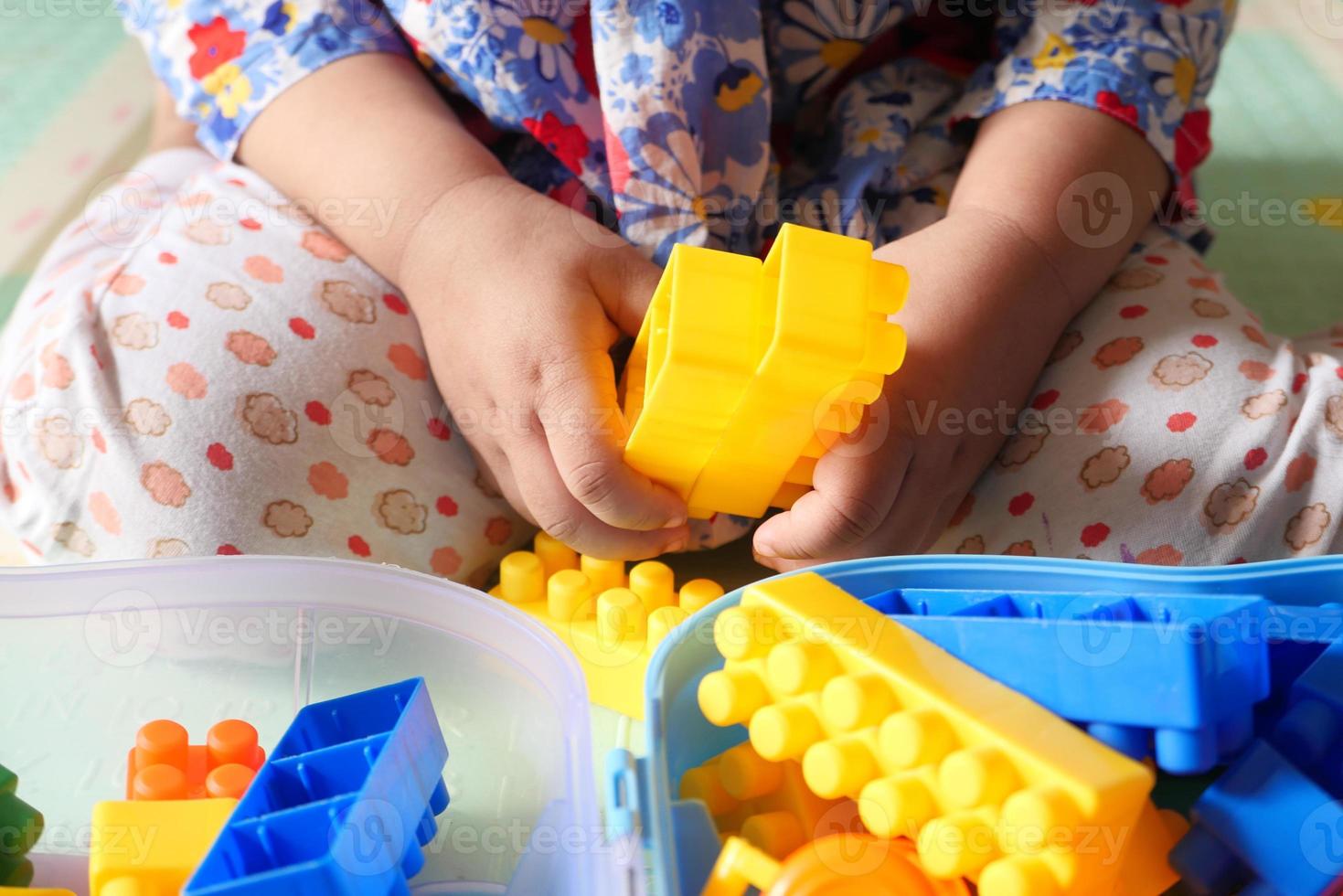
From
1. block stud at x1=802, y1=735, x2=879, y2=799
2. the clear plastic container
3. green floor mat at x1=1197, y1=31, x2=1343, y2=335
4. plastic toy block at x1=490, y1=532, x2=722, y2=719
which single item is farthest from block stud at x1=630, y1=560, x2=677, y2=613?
green floor mat at x1=1197, y1=31, x2=1343, y2=335

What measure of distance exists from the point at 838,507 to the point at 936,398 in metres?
0.09

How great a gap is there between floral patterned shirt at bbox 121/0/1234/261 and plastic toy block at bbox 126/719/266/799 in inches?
12.2

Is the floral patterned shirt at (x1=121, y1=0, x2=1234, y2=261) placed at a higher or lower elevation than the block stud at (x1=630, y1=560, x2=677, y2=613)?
higher

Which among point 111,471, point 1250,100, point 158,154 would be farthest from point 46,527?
point 1250,100

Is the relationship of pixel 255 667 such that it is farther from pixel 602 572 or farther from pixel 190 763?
pixel 602 572

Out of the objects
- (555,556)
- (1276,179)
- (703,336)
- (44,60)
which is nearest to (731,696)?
(703,336)

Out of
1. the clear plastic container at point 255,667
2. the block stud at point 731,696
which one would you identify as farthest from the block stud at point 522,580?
the block stud at point 731,696

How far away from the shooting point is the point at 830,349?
1.34ft

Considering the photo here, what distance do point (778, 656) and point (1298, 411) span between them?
340 mm

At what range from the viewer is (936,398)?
0.54 meters

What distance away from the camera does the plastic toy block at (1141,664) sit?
356 millimetres

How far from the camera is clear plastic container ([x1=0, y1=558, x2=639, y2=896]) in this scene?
18.4 inches

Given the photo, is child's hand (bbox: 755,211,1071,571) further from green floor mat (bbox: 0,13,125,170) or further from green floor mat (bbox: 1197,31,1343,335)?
green floor mat (bbox: 0,13,125,170)

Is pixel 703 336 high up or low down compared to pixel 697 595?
up
